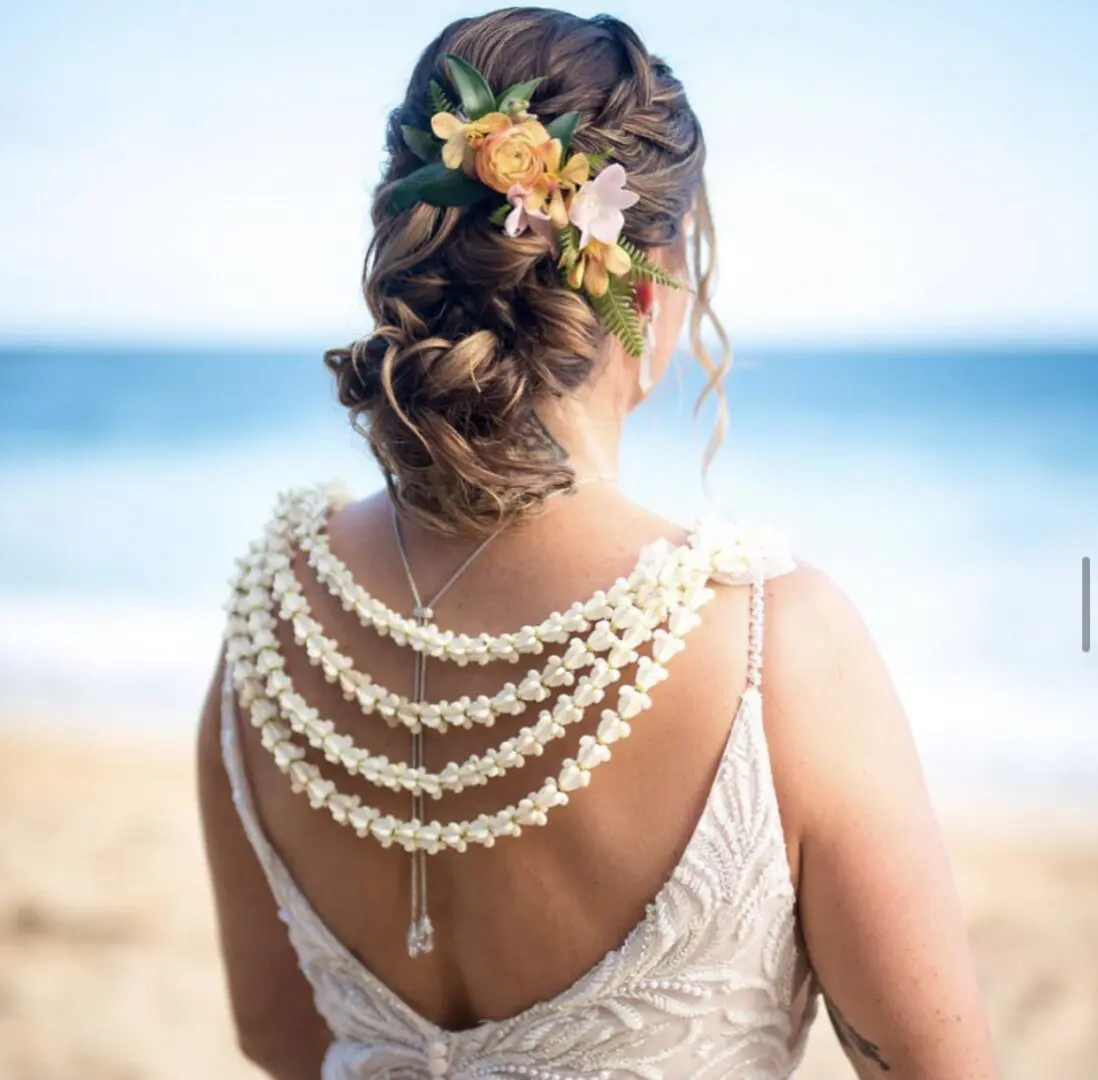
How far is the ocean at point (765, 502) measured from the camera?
19.1 ft

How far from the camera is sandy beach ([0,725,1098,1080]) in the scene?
3.37m

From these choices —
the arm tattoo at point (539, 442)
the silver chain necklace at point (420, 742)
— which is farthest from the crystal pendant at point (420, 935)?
the arm tattoo at point (539, 442)

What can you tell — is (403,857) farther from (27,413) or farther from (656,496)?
(27,413)

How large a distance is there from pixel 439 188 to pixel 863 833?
2.02ft

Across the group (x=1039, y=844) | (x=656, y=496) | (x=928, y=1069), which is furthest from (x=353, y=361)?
(x=656, y=496)

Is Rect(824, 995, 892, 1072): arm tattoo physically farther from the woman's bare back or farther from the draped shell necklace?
the draped shell necklace

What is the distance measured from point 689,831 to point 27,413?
1309cm

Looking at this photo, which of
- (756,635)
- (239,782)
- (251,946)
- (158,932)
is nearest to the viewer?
(756,635)

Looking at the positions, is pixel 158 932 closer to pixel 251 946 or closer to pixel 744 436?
pixel 251 946

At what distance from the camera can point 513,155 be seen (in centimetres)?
106

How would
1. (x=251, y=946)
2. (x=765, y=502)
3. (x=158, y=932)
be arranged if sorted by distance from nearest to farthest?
(x=251, y=946)
(x=158, y=932)
(x=765, y=502)

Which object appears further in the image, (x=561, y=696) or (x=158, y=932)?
(x=158, y=932)

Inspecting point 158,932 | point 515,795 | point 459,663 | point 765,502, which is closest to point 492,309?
point 459,663

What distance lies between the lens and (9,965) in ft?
12.2
